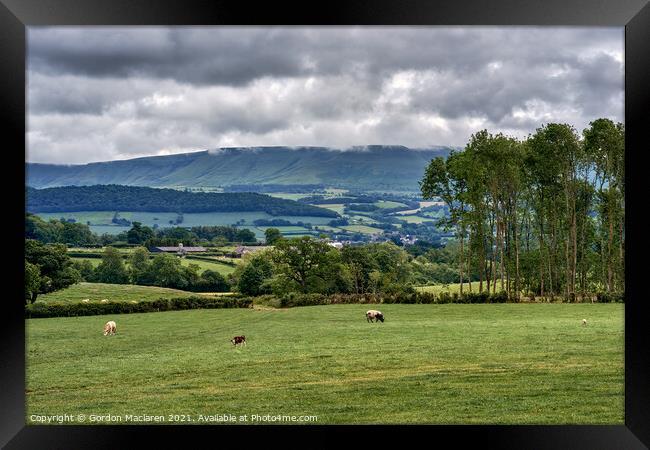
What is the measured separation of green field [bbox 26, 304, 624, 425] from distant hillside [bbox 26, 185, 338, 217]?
28.5 feet

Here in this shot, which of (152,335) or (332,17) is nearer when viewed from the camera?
(332,17)

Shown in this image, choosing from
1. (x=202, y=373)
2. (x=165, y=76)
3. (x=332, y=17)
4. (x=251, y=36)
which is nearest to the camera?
(x=332, y=17)

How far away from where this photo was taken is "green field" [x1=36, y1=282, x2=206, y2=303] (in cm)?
1611

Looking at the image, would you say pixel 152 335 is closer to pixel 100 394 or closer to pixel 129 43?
pixel 100 394

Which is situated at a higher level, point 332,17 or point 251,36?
point 251,36

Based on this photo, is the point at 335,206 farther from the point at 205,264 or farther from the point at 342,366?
the point at 342,366

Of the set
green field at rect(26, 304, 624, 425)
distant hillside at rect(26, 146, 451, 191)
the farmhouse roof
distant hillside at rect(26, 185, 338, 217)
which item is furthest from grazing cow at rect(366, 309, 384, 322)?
distant hillside at rect(26, 185, 338, 217)

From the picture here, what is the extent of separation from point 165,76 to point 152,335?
14.7 m

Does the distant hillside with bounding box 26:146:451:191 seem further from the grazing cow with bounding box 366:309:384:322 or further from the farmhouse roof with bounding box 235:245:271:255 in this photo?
the grazing cow with bounding box 366:309:384:322

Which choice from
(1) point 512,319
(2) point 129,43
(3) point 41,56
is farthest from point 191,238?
(1) point 512,319

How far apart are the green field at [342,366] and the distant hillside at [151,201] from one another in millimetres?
8700

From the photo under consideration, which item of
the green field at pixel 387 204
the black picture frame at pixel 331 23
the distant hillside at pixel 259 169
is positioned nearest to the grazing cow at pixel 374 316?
the distant hillside at pixel 259 169

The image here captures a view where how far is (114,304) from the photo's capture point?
15.4 m

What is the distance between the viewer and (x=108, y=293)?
17281 mm
